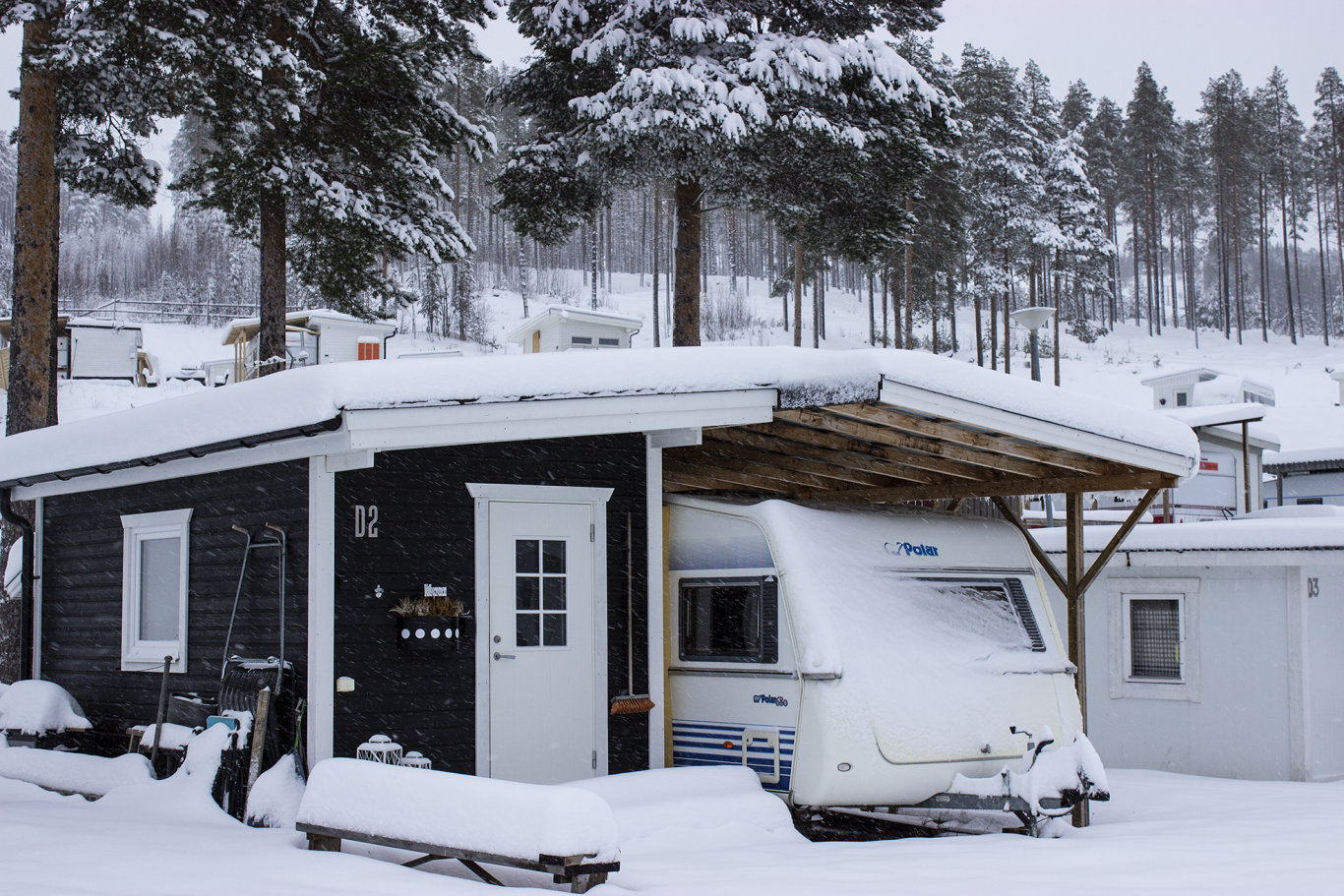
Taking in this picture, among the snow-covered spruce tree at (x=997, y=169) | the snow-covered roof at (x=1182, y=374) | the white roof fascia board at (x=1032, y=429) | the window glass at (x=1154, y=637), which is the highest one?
the snow-covered spruce tree at (x=997, y=169)

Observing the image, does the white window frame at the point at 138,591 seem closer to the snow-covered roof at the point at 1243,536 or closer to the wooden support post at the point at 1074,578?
the wooden support post at the point at 1074,578

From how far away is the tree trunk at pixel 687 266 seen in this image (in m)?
17.8

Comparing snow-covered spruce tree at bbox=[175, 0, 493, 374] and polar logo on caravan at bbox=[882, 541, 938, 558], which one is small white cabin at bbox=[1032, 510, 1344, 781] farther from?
snow-covered spruce tree at bbox=[175, 0, 493, 374]

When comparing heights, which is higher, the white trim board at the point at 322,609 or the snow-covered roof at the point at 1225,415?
the snow-covered roof at the point at 1225,415

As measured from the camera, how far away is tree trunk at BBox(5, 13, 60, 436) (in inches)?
513

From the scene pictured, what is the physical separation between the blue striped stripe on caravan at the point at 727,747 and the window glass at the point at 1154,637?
575 cm

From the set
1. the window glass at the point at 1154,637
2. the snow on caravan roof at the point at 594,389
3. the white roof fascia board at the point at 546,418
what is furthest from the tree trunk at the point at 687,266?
the white roof fascia board at the point at 546,418

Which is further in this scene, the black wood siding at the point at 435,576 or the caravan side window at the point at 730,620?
the caravan side window at the point at 730,620

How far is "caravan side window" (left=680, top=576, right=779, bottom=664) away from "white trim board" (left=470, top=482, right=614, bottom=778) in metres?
0.63

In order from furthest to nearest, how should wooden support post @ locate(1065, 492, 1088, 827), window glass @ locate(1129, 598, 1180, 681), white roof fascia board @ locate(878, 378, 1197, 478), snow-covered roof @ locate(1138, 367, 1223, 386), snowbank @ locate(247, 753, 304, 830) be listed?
snow-covered roof @ locate(1138, 367, 1223, 386), window glass @ locate(1129, 598, 1180, 681), wooden support post @ locate(1065, 492, 1088, 827), white roof fascia board @ locate(878, 378, 1197, 478), snowbank @ locate(247, 753, 304, 830)

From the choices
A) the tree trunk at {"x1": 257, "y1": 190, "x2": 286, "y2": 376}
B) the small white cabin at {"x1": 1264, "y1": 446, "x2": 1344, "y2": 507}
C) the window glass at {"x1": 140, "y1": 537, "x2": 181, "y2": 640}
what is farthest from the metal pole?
the small white cabin at {"x1": 1264, "y1": 446, "x2": 1344, "y2": 507}

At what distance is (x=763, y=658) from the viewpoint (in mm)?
7457

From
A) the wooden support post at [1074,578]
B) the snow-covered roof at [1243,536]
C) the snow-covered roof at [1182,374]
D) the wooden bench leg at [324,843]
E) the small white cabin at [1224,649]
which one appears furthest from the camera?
the snow-covered roof at [1182,374]

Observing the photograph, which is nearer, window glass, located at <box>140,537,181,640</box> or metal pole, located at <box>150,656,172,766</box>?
metal pole, located at <box>150,656,172,766</box>
